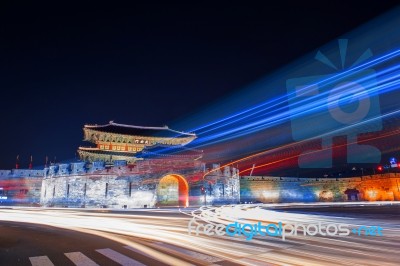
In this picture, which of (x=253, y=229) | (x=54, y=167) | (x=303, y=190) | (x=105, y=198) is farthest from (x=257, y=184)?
(x=253, y=229)

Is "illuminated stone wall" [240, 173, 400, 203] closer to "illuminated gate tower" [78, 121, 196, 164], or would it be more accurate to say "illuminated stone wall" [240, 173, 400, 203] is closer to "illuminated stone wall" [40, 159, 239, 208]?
"illuminated stone wall" [40, 159, 239, 208]

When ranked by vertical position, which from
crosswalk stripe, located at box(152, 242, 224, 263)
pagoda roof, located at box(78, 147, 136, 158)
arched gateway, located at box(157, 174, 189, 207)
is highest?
pagoda roof, located at box(78, 147, 136, 158)

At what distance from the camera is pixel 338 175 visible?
5097cm

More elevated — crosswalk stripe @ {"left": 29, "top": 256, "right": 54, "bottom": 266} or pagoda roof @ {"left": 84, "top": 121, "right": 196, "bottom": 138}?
pagoda roof @ {"left": 84, "top": 121, "right": 196, "bottom": 138}

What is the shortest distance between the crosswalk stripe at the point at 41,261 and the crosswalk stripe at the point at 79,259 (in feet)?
1.28

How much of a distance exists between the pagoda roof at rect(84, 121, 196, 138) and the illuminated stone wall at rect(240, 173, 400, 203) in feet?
36.5

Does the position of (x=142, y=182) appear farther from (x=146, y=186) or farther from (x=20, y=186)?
(x=20, y=186)

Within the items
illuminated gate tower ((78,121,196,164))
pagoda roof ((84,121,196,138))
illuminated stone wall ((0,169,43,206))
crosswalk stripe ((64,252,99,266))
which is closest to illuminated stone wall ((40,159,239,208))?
illuminated gate tower ((78,121,196,164))

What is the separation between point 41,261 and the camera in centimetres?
541

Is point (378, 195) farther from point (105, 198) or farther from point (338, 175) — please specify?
point (105, 198)

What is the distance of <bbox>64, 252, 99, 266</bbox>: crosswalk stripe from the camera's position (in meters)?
5.17

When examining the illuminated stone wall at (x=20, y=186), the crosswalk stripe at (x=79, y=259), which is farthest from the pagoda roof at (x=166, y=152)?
the crosswalk stripe at (x=79, y=259)

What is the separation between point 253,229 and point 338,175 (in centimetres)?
4783

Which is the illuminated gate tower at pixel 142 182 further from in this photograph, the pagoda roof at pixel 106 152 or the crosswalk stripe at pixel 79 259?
the crosswalk stripe at pixel 79 259
